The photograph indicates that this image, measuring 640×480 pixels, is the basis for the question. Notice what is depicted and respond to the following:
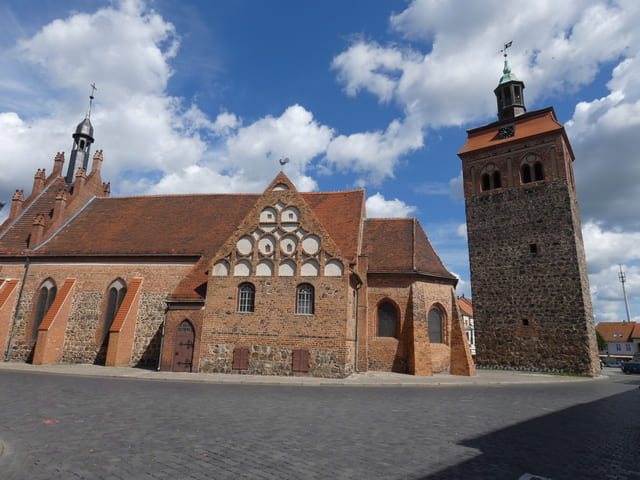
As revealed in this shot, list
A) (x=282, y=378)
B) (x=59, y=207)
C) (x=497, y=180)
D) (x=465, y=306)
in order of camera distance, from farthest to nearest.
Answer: (x=465, y=306), (x=497, y=180), (x=59, y=207), (x=282, y=378)

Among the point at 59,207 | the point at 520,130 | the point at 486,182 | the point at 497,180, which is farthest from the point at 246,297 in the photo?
the point at 520,130

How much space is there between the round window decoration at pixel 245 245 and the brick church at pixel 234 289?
0.36 feet

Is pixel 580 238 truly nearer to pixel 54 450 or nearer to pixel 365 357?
pixel 365 357

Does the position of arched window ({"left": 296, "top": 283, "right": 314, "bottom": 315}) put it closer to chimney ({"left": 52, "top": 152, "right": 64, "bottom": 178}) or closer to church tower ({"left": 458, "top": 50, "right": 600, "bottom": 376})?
church tower ({"left": 458, "top": 50, "right": 600, "bottom": 376})

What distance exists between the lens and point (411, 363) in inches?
796

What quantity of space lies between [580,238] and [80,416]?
29923 mm

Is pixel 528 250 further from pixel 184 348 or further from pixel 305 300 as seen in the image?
pixel 184 348

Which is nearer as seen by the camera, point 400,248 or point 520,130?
point 400,248

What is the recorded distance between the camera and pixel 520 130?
92.9ft

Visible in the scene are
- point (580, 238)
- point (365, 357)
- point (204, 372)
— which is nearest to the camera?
point (204, 372)

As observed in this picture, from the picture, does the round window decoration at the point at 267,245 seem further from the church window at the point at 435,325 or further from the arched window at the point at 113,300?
the church window at the point at 435,325

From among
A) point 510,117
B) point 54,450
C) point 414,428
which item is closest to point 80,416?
point 54,450

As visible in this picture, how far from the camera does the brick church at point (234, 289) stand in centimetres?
1927

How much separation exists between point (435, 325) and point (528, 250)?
31.1ft
